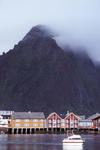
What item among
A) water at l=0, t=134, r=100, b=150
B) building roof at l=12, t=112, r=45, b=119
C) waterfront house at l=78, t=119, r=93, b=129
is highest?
building roof at l=12, t=112, r=45, b=119

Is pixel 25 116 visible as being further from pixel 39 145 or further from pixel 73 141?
pixel 39 145

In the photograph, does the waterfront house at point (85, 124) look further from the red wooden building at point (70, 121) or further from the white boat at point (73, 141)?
the white boat at point (73, 141)

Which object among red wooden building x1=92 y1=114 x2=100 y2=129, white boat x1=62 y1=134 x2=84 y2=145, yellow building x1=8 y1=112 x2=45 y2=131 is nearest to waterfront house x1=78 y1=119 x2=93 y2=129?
red wooden building x1=92 y1=114 x2=100 y2=129

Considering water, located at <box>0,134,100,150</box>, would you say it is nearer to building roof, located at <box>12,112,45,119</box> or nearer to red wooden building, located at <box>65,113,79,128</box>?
building roof, located at <box>12,112,45,119</box>

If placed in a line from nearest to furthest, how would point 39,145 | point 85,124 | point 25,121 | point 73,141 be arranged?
point 39,145 < point 73,141 < point 25,121 < point 85,124

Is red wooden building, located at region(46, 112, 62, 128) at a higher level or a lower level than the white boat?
higher

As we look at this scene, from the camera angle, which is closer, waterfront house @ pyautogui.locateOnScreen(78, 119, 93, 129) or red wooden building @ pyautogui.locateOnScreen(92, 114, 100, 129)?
red wooden building @ pyautogui.locateOnScreen(92, 114, 100, 129)

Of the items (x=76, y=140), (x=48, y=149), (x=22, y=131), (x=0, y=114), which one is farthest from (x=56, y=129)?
(x=48, y=149)

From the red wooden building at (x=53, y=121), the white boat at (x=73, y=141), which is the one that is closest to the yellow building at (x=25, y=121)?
the red wooden building at (x=53, y=121)

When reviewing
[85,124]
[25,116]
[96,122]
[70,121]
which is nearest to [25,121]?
[25,116]

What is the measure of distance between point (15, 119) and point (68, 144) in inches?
3341

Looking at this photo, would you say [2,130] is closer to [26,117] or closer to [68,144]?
[26,117]

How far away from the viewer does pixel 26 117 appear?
15975cm

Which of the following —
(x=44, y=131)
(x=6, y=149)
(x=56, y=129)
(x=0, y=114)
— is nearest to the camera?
(x=6, y=149)
